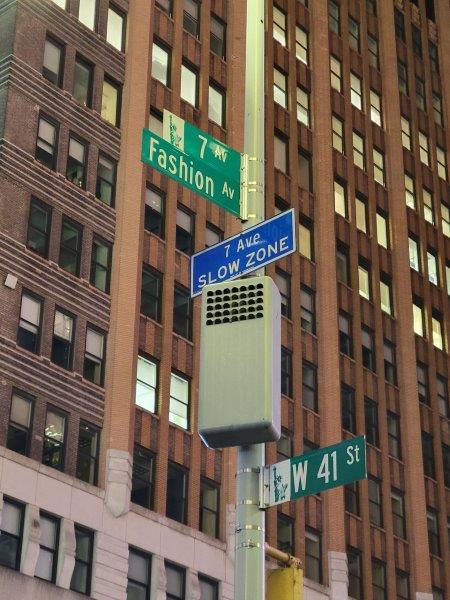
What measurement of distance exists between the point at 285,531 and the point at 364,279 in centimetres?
1546

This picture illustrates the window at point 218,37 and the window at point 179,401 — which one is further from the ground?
the window at point 218,37

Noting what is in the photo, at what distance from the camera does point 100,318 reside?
41.6 m

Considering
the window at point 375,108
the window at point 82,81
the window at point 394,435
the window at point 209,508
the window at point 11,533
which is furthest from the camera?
the window at point 375,108

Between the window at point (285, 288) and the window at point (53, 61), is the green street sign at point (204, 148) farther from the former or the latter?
the window at point (285, 288)

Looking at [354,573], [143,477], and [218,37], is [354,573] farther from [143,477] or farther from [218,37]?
[218,37]

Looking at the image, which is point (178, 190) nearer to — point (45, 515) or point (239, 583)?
point (45, 515)

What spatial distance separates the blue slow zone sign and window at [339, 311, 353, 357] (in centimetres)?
4273

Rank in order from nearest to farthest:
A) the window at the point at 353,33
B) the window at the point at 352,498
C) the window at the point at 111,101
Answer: the window at the point at 111,101
the window at the point at 352,498
the window at the point at 353,33

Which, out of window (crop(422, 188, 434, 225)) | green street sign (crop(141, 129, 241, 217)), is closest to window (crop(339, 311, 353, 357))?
window (crop(422, 188, 434, 225))

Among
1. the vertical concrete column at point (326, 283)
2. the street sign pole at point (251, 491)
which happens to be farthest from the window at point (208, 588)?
the street sign pole at point (251, 491)

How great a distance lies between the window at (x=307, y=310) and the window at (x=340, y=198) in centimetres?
618

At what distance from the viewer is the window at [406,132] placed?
Answer: 64250 mm

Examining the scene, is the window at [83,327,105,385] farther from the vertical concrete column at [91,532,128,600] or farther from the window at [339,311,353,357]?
the window at [339,311,353,357]

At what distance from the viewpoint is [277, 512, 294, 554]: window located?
147 feet
